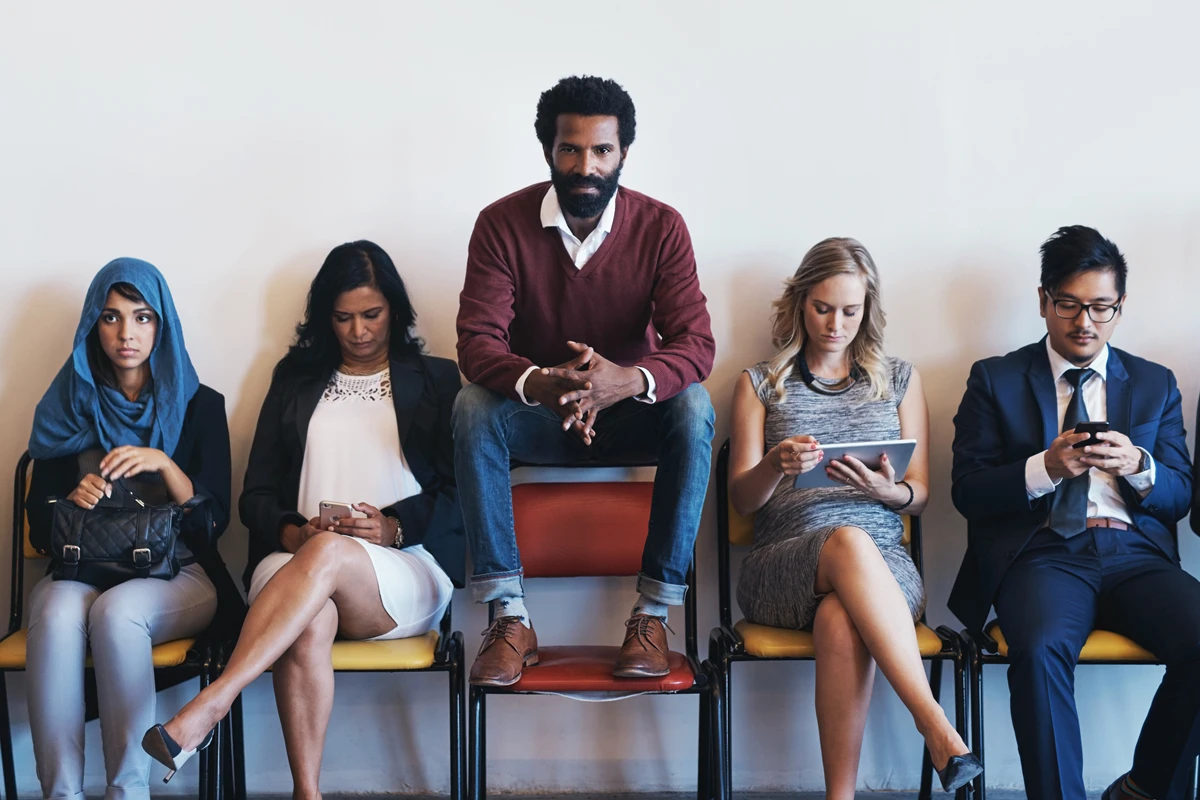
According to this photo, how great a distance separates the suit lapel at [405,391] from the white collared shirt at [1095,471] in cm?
159

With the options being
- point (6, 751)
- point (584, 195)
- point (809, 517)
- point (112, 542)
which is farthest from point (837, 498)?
point (6, 751)

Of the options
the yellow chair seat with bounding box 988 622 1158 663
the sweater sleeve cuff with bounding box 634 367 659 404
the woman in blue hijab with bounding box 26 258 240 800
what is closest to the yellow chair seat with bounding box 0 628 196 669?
the woman in blue hijab with bounding box 26 258 240 800

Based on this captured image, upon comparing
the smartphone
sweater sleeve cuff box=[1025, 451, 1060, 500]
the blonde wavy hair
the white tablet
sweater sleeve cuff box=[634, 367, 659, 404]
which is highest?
the blonde wavy hair

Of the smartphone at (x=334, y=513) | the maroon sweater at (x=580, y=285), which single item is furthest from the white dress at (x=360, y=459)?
the maroon sweater at (x=580, y=285)

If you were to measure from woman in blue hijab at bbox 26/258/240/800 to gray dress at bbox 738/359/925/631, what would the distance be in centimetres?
140

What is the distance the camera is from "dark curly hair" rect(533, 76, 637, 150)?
264cm

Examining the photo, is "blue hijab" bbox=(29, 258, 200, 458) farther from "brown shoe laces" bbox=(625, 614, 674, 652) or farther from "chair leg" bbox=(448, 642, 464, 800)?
"brown shoe laces" bbox=(625, 614, 674, 652)

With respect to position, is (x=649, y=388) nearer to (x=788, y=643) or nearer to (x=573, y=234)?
(x=573, y=234)

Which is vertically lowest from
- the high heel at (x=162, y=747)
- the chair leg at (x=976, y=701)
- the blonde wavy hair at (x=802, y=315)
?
the chair leg at (x=976, y=701)

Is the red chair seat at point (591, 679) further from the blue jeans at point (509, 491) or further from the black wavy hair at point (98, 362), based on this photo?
the black wavy hair at point (98, 362)

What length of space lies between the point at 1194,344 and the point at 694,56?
1.68m

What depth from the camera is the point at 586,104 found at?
8.64ft

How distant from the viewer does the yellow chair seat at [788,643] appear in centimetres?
255

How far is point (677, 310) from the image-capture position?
2748 mm
